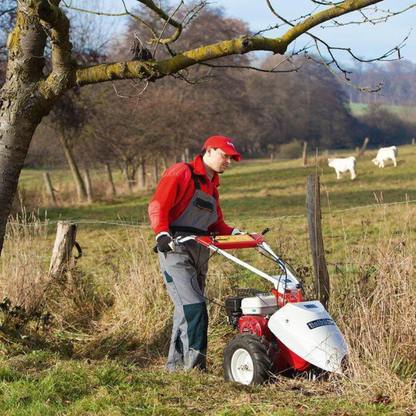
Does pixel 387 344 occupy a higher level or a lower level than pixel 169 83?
lower

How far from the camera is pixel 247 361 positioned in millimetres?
4684

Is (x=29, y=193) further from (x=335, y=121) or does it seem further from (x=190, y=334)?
(x=335, y=121)

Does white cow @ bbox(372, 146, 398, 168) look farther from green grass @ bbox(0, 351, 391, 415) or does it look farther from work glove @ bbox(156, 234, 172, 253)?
green grass @ bbox(0, 351, 391, 415)

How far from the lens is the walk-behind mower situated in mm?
4334

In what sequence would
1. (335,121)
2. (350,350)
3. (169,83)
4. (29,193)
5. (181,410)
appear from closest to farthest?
(181,410) → (350,350) → (29,193) → (169,83) → (335,121)

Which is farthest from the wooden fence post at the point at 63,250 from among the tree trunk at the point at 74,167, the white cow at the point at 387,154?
the white cow at the point at 387,154

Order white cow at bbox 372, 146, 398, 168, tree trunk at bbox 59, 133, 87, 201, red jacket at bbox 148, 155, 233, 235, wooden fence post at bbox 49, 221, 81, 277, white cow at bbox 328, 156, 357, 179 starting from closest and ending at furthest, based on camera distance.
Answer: red jacket at bbox 148, 155, 233, 235
wooden fence post at bbox 49, 221, 81, 277
tree trunk at bbox 59, 133, 87, 201
white cow at bbox 328, 156, 357, 179
white cow at bbox 372, 146, 398, 168

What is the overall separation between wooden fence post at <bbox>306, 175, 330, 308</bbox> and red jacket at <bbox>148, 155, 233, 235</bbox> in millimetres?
1109

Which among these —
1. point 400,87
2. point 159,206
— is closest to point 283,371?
point 159,206

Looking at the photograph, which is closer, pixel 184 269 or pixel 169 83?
pixel 184 269

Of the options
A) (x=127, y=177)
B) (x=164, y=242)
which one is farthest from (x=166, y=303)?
(x=127, y=177)

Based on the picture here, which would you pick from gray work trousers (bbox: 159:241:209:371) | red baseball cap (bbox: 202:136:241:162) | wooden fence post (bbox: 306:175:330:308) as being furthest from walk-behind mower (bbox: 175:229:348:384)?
wooden fence post (bbox: 306:175:330:308)

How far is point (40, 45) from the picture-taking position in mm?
5266

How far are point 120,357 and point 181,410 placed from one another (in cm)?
214
